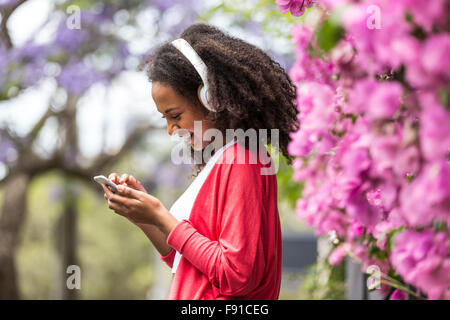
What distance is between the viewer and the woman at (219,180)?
145 cm

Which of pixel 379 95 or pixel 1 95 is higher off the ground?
pixel 1 95

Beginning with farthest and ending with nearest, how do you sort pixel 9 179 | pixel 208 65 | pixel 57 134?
pixel 57 134 < pixel 9 179 < pixel 208 65

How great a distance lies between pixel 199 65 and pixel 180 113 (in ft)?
0.47

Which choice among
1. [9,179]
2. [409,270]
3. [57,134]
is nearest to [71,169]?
[9,179]

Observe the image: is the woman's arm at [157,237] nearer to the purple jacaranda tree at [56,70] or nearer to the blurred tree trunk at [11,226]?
the purple jacaranda tree at [56,70]

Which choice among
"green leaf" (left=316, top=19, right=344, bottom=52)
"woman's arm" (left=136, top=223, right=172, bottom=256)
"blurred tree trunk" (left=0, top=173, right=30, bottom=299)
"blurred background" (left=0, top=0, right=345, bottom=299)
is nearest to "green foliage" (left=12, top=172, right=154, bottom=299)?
"blurred background" (left=0, top=0, right=345, bottom=299)

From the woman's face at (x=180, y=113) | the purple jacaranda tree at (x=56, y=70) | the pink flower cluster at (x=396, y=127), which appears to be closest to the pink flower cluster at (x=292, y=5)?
the pink flower cluster at (x=396, y=127)

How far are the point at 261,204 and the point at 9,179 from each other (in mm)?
6328

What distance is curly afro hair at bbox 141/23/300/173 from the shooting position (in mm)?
1633

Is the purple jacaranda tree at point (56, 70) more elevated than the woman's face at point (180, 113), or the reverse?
the purple jacaranda tree at point (56, 70)

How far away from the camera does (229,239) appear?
144cm

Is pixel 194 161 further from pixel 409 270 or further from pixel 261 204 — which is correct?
pixel 409 270

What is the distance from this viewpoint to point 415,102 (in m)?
0.87
